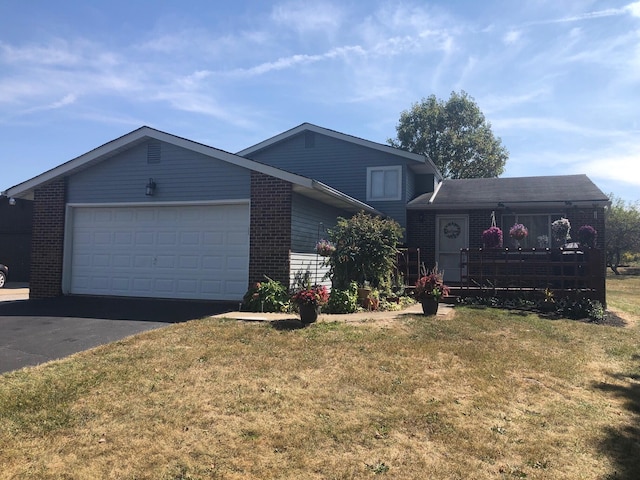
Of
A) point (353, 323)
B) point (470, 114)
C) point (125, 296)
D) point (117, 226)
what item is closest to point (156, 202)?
point (117, 226)

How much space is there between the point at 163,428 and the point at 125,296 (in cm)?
786

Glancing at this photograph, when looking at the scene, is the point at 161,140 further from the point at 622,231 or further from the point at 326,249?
the point at 622,231

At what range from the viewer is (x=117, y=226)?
11.0m

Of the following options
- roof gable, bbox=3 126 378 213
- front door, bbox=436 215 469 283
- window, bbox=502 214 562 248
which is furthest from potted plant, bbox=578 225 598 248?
roof gable, bbox=3 126 378 213

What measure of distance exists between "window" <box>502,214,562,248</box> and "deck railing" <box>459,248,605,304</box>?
10.4ft

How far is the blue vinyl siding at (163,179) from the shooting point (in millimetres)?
10062

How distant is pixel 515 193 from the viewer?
50.6 feet

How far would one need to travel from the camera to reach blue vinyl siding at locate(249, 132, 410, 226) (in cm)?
1580

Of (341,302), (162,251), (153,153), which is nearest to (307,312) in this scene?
(341,302)

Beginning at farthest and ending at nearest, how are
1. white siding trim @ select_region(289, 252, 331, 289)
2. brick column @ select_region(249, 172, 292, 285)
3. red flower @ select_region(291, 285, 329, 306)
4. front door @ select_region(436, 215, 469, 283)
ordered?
front door @ select_region(436, 215, 469, 283) → white siding trim @ select_region(289, 252, 331, 289) → brick column @ select_region(249, 172, 292, 285) → red flower @ select_region(291, 285, 329, 306)

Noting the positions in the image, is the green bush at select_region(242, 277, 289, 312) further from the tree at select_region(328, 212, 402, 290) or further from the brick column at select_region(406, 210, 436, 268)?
the brick column at select_region(406, 210, 436, 268)

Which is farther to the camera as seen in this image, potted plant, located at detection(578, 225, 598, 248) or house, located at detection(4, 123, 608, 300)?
potted plant, located at detection(578, 225, 598, 248)

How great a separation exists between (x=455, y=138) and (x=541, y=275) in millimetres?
26972

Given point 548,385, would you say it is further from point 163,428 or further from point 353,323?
point 163,428
